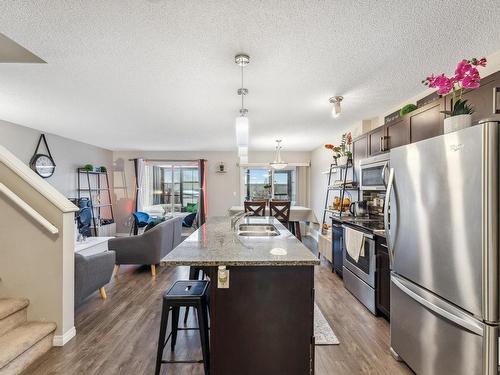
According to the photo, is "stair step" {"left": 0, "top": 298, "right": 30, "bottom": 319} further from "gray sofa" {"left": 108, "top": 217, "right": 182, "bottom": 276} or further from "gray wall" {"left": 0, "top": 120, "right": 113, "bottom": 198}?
"gray wall" {"left": 0, "top": 120, "right": 113, "bottom": 198}

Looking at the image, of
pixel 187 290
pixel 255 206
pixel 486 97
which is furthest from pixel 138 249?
pixel 486 97

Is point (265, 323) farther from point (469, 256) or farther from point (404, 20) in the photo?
point (404, 20)

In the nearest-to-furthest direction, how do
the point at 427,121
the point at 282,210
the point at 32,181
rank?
the point at 32,181 → the point at 427,121 → the point at 282,210

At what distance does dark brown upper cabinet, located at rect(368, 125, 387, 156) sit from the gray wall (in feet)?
18.6

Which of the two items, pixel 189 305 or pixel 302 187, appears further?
pixel 302 187

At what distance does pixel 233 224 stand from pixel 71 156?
5194 millimetres

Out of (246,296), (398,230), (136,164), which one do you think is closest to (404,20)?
(398,230)

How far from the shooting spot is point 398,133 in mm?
2963

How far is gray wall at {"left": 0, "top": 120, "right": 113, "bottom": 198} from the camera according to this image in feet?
14.9

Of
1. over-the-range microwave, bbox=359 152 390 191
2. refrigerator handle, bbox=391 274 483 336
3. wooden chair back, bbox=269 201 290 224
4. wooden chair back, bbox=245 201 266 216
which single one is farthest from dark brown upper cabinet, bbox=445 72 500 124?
wooden chair back, bbox=245 201 266 216

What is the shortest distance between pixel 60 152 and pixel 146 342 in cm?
501

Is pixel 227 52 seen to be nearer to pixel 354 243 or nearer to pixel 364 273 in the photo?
pixel 354 243

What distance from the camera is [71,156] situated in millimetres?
5996

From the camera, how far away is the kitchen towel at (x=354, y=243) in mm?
2957
